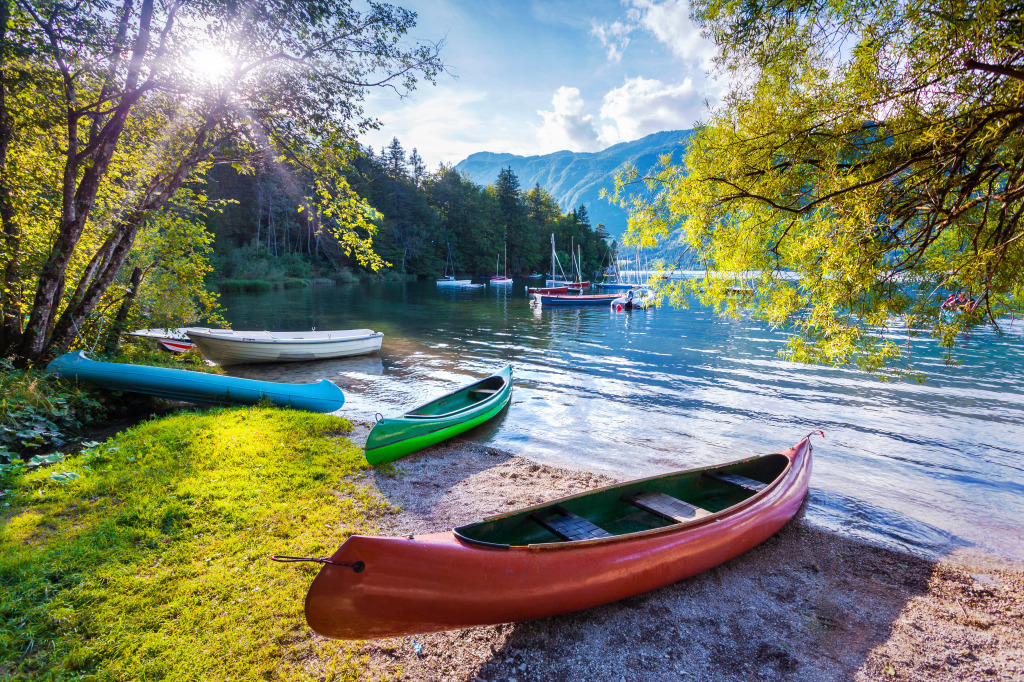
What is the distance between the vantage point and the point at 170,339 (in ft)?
47.3

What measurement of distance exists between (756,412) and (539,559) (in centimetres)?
1073

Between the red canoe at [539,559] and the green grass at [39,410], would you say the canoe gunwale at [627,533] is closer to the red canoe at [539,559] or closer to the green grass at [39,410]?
the red canoe at [539,559]

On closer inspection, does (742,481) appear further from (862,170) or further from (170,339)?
(170,339)

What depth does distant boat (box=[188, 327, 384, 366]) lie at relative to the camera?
14.5 m

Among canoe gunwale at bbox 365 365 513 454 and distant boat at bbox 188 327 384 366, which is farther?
distant boat at bbox 188 327 384 366

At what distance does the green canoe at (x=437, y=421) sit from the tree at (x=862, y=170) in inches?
221

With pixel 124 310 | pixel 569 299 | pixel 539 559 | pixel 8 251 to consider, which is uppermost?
pixel 8 251

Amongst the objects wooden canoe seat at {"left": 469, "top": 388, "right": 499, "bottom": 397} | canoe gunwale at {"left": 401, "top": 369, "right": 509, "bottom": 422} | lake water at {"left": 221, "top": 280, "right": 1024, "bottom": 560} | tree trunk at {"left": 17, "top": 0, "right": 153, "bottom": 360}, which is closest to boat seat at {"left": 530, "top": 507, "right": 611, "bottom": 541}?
lake water at {"left": 221, "top": 280, "right": 1024, "bottom": 560}

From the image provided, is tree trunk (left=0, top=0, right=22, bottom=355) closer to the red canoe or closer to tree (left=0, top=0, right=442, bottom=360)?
tree (left=0, top=0, right=442, bottom=360)

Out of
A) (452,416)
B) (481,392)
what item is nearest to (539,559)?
(452,416)

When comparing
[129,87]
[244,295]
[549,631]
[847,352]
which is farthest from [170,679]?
[244,295]

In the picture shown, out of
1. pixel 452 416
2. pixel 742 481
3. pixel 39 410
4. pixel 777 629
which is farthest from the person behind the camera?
pixel 452 416

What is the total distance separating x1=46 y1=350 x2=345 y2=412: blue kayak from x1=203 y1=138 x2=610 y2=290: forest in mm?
23753

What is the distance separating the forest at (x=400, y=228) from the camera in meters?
52.5
